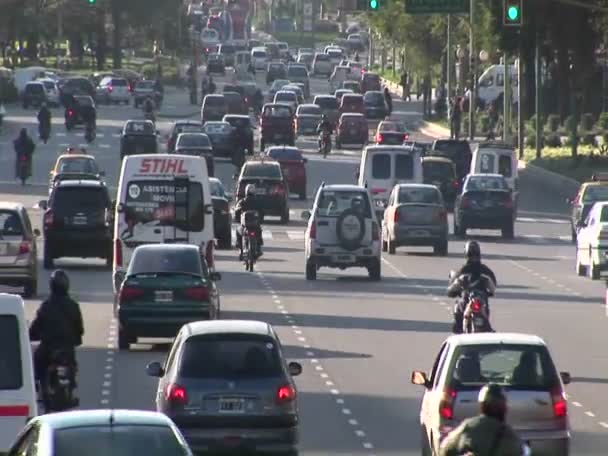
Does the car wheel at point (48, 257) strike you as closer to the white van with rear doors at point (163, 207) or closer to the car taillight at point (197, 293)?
the white van with rear doors at point (163, 207)

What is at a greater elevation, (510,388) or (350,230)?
(510,388)

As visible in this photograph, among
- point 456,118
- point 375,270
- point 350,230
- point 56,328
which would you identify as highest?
point 56,328

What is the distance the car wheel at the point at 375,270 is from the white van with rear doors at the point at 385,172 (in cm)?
1336

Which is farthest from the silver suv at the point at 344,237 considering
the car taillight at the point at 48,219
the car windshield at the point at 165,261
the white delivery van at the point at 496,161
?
the white delivery van at the point at 496,161

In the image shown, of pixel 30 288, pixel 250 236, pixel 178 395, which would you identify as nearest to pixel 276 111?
pixel 250 236

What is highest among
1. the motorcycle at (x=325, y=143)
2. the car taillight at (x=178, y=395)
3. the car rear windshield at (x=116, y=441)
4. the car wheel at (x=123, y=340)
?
the car rear windshield at (x=116, y=441)

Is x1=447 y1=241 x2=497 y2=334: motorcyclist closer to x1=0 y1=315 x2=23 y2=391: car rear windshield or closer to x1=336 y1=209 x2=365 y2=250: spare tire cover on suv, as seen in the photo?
x1=0 y1=315 x2=23 y2=391: car rear windshield

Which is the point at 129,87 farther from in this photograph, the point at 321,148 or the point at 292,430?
the point at 292,430

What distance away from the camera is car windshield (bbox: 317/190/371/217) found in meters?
41.6

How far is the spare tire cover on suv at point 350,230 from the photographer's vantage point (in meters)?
41.0

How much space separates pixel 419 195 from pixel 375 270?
6934 mm

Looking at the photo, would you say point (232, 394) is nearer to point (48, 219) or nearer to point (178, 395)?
point (178, 395)

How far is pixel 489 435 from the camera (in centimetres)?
1352

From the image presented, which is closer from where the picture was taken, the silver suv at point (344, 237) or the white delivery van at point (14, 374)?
the white delivery van at point (14, 374)
